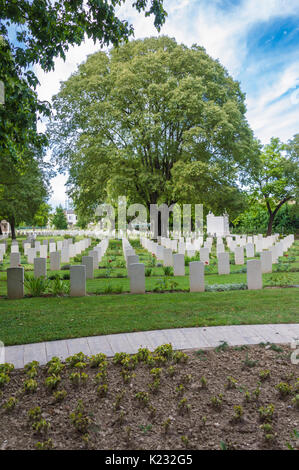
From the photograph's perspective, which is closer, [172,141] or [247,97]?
[172,141]

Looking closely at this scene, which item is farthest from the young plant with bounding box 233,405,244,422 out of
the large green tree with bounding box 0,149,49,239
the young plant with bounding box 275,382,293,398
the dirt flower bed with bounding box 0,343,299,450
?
the large green tree with bounding box 0,149,49,239

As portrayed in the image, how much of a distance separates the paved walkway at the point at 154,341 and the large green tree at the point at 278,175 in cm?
2905

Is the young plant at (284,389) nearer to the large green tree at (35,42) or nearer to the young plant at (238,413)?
the young plant at (238,413)

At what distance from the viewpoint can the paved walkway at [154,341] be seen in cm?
471

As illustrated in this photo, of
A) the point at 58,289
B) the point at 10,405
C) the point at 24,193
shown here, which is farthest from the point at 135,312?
the point at 24,193

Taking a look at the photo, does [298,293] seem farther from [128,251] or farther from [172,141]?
[172,141]

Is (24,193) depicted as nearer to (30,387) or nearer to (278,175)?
(30,387)

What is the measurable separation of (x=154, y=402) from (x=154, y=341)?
180cm

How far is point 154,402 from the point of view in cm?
336

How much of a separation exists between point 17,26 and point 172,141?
51.7 ft

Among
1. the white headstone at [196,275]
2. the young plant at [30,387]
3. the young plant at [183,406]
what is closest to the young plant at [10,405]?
the young plant at [30,387]

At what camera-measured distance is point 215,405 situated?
3.22m

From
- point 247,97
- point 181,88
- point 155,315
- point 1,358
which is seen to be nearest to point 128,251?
point 155,315
